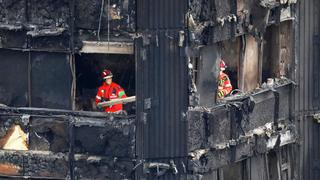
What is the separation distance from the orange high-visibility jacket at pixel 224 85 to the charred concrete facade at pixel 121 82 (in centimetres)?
44

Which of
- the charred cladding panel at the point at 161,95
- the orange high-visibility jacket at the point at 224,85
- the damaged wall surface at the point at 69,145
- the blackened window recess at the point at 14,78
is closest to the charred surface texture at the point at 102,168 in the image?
the damaged wall surface at the point at 69,145

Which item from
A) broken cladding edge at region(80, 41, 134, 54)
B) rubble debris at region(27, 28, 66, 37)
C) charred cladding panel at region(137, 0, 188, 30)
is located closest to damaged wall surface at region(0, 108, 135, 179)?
broken cladding edge at region(80, 41, 134, 54)

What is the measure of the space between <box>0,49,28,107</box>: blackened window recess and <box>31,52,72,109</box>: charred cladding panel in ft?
0.60

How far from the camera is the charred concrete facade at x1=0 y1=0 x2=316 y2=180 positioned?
2581cm

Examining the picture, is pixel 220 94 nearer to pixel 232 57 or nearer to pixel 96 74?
pixel 232 57

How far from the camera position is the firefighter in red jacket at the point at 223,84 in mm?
28125

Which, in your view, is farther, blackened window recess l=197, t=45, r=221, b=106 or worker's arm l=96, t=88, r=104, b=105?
blackened window recess l=197, t=45, r=221, b=106

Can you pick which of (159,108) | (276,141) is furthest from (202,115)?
(276,141)

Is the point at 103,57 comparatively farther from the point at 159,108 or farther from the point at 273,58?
the point at 273,58

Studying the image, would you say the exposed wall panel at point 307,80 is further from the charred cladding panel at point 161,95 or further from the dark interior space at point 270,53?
the charred cladding panel at point 161,95

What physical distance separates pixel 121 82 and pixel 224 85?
2.56 meters

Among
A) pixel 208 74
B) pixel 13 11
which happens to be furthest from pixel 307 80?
pixel 13 11

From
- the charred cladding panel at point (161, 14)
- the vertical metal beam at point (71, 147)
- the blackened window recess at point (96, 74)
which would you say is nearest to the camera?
the charred cladding panel at point (161, 14)

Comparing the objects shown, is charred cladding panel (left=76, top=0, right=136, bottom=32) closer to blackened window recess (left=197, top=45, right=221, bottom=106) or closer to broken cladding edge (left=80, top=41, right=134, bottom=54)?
broken cladding edge (left=80, top=41, right=134, bottom=54)
